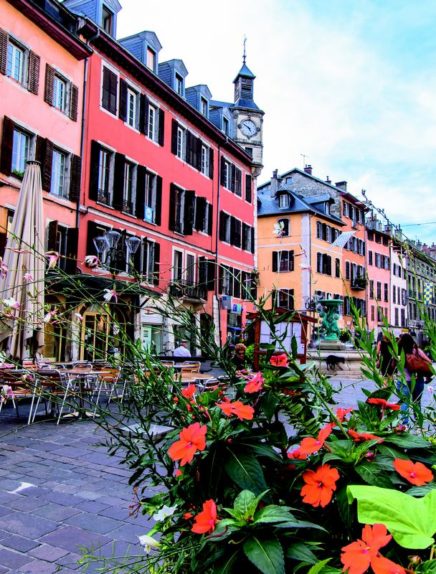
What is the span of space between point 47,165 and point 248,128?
18299mm

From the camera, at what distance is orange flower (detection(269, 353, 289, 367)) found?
131 cm

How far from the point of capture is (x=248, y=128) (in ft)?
105

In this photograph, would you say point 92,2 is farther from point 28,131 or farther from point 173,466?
point 173,466

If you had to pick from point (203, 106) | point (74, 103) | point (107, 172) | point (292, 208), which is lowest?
point (107, 172)

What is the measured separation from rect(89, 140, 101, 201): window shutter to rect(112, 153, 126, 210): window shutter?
1159 millimetres

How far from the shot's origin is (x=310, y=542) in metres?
0.91

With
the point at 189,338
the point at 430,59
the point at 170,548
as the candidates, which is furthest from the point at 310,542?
the point at 430,59

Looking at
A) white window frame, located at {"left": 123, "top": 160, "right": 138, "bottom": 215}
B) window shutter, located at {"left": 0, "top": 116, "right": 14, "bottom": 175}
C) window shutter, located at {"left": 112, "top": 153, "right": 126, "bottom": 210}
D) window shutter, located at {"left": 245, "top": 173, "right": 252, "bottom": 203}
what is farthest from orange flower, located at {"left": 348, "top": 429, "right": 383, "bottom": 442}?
window shutter, located at {"left": 245, "top": 173, "right": 252, "bottom": 203}

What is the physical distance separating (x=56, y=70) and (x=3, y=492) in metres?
15.6

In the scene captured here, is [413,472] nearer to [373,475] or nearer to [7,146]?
[373,475]

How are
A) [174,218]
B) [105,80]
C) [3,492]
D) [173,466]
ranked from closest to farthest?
1. [173,466]
2. [3,492]
3. [105,80]
4. [174,218]

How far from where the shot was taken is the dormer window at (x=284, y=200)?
41.8 m

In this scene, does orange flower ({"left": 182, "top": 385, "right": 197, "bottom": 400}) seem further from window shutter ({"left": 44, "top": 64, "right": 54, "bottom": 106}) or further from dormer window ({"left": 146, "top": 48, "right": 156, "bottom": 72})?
dormer window ({"left": 146, "top": 48, "right": 156, "bottom": 72})

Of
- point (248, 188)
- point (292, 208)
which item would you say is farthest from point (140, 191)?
point (292, 208)
